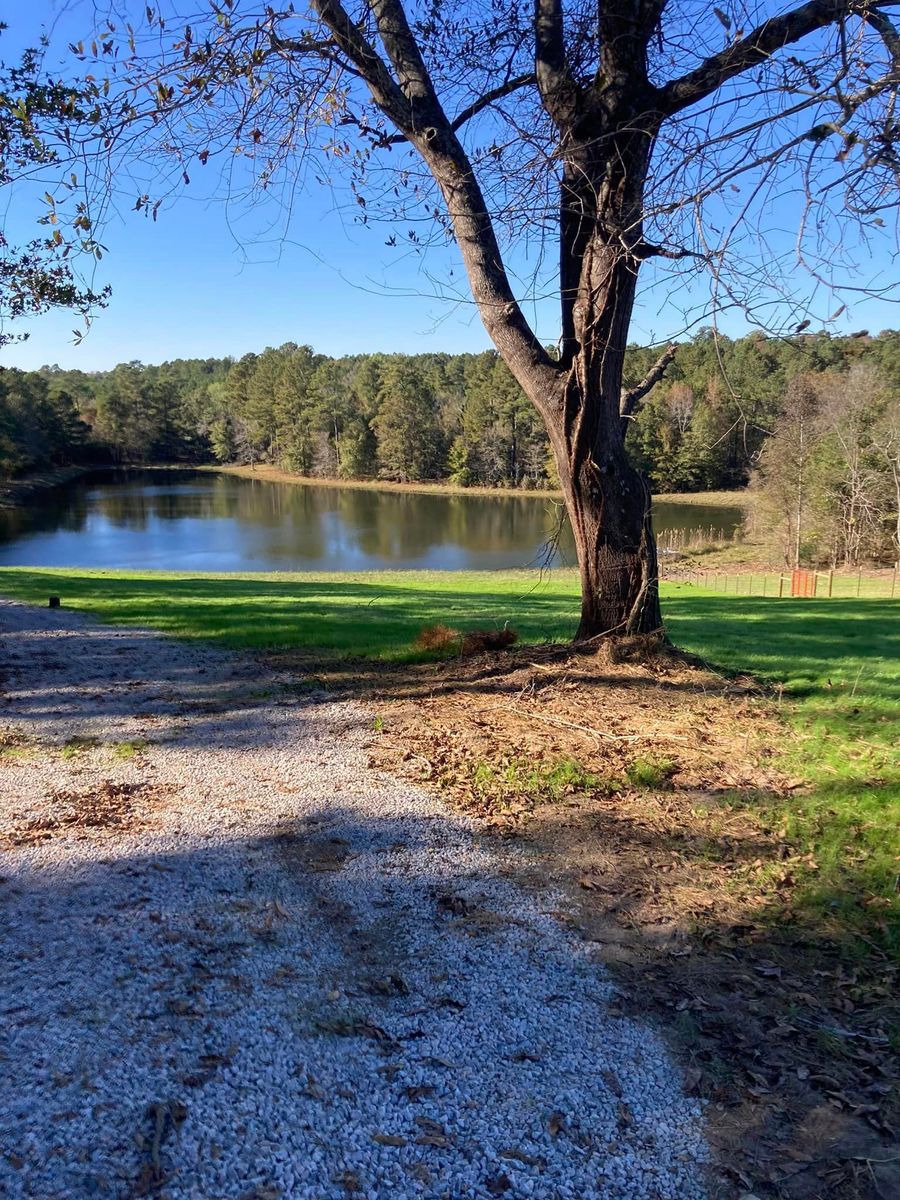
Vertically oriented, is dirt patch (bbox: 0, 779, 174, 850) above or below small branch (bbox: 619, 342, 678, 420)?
below

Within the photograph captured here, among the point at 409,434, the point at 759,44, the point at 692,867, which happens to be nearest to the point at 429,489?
the point at 409,434

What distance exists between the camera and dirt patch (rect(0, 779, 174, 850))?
409 cm

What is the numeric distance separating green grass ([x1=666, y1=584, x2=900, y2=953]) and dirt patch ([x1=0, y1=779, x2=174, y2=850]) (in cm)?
339

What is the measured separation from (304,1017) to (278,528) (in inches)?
1945

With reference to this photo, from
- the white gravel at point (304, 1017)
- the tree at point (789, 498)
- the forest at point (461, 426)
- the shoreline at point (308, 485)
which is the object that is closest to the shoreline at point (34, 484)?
the shoreline at point (308, 485)

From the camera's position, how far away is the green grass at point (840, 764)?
339 cm

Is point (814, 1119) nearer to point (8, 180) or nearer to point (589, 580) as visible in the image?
point (589, 580)

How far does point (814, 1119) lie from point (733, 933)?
3.07 feet

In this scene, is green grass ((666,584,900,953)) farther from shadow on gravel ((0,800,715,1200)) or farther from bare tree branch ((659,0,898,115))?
bare tree branch ((659,0,898,115))

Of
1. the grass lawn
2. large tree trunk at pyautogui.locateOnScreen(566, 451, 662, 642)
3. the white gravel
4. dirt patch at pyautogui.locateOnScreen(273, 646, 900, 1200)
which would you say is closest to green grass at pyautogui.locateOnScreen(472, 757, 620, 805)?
dirt patch at pyautogui.locateOnScreen(273, 646, 900, 1200)

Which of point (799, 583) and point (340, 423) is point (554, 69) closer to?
point (799, 583)

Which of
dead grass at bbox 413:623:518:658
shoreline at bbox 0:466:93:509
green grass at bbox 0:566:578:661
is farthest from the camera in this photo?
shoreline at bbox 0:466:93:509

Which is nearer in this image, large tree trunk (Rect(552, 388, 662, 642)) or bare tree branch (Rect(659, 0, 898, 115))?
bare tree branch (Rect(659, 0, 898, 115))

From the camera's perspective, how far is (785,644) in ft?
29.8
